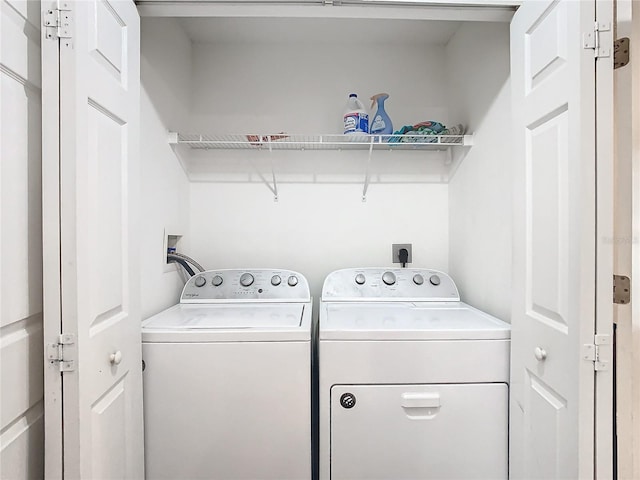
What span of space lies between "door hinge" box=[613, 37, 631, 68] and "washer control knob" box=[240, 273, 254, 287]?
171 cm

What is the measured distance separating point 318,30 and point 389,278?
149 centimetres

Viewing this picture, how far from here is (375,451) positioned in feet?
4.64

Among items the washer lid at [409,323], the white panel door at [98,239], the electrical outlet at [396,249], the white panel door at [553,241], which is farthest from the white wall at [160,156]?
the white panel door at [553,241]

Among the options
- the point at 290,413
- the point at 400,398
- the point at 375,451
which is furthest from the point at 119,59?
the point at 375,451

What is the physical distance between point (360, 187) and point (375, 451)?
4.73 ft

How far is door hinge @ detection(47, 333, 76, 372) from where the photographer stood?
0.95 m

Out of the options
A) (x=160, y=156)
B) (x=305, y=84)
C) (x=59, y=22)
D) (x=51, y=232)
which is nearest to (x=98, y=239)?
(x=51, y=232)

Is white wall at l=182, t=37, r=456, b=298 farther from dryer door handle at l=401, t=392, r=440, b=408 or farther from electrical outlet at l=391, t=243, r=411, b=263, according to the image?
dryer door handle at l=401, t=392, r=440, b=408

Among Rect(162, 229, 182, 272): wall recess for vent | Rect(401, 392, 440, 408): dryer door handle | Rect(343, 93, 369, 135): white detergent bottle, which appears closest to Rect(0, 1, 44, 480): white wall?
Rect(162, 229, 182, 272): wall recess for vent

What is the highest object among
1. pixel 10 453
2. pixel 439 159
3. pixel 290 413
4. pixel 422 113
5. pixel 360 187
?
pixel 422 113

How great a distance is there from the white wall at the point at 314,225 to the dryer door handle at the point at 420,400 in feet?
3.29

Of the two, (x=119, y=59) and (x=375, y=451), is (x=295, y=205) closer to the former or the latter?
(x=119, y=59)

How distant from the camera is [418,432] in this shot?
1.42 metres

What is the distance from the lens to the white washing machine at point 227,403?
4.58 ft
